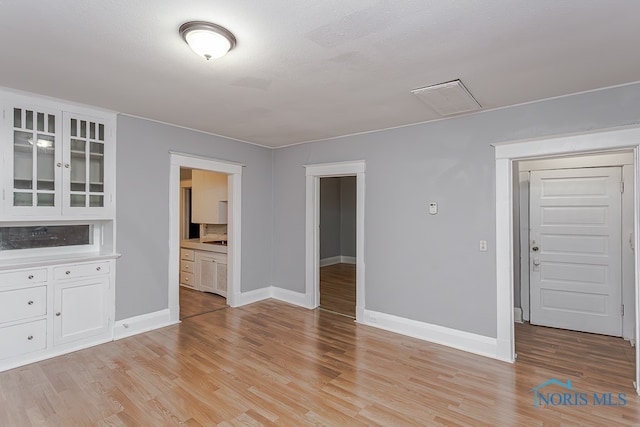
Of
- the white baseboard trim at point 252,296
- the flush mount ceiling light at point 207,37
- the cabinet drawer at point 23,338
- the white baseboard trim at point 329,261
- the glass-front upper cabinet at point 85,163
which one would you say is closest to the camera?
the flush mount ceiling light at point 207,37

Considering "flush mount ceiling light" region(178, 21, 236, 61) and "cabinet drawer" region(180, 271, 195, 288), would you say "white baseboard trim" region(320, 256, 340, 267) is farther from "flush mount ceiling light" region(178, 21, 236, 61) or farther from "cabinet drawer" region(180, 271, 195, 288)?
"flush mount ceiling light" region(178, 21, 236, 61)

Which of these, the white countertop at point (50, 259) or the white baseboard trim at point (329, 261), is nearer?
the white countertop at point (50, 259)

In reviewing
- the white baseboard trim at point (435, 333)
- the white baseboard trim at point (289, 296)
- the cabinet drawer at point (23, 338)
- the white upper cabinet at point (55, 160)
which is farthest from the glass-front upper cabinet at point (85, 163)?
the white baseboard trim at point (435, 333)

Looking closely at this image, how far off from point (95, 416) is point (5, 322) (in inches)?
58.1

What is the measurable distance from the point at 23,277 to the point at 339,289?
4.55 metres

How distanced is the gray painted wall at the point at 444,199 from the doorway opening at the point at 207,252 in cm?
241

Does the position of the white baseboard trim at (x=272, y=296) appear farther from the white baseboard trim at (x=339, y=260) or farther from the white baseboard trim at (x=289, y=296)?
the white baseboard trim at (x=339, y=260)

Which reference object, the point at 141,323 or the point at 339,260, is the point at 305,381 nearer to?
the point at 141,323

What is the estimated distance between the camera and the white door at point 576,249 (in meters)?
3.85

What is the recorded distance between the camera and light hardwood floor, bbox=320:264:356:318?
501 centimetres

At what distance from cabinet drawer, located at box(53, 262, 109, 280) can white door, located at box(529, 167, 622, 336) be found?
525 centimetres

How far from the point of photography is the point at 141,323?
384 centimetres

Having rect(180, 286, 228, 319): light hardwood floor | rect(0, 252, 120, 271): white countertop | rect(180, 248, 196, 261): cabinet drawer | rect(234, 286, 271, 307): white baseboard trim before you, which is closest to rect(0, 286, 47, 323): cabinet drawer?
rect(0, 252, 120, 271): white countertop

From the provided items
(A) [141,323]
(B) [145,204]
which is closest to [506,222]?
(B) [145,204]
